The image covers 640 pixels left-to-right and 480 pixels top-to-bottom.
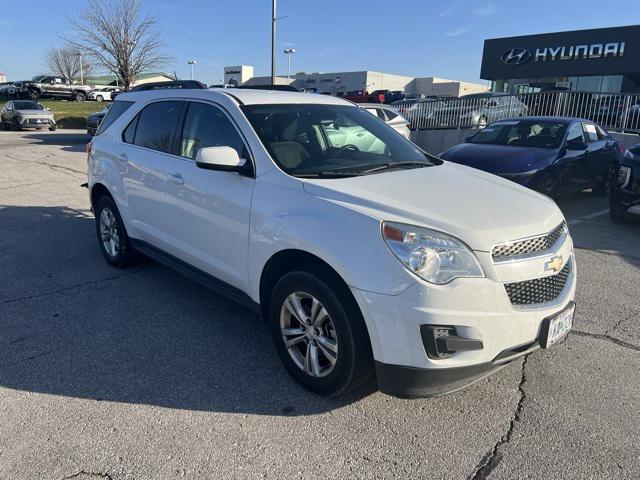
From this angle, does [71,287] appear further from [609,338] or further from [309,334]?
[609,338]

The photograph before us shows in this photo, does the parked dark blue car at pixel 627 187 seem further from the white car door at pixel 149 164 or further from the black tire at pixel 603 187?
the white car door at pixel 149 164

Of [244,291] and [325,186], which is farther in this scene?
[244,291]

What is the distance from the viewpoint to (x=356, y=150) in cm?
389

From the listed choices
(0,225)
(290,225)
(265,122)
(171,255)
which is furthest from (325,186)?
(0,225)

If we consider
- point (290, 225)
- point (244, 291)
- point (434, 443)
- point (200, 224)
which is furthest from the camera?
point (200, 224)

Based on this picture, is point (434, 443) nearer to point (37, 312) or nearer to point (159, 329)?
point (159, 329)

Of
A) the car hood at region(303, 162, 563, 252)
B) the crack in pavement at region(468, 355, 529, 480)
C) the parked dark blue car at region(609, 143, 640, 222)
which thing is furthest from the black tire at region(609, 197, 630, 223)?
the crack in pavement at region(468, 355, 529, 480)

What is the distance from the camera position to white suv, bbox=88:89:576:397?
8.56 ft

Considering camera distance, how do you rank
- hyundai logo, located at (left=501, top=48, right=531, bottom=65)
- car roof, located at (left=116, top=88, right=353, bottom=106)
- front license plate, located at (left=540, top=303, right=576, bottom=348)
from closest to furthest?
front license plate, located at (left=540, top=303, right=576, bottom=348) < car roof, located at (left=116, top=88, right=353, bottom=106) < hyundai logo, located at (left=501, top=48, right=531, bottom=65)

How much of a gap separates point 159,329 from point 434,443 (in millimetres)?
2268

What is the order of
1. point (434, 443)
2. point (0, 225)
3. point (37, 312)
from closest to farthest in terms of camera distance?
point (434, 443)
point (37, 312)
point (0, 225)

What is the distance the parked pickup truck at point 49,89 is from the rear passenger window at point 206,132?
4436cm

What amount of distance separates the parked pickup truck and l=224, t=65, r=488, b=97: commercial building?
26.1 metres

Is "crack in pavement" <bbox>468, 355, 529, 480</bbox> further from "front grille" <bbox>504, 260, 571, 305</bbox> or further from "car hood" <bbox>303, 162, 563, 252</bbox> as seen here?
"car hood" <bbox>303, 162, 563, 252</bbox>
